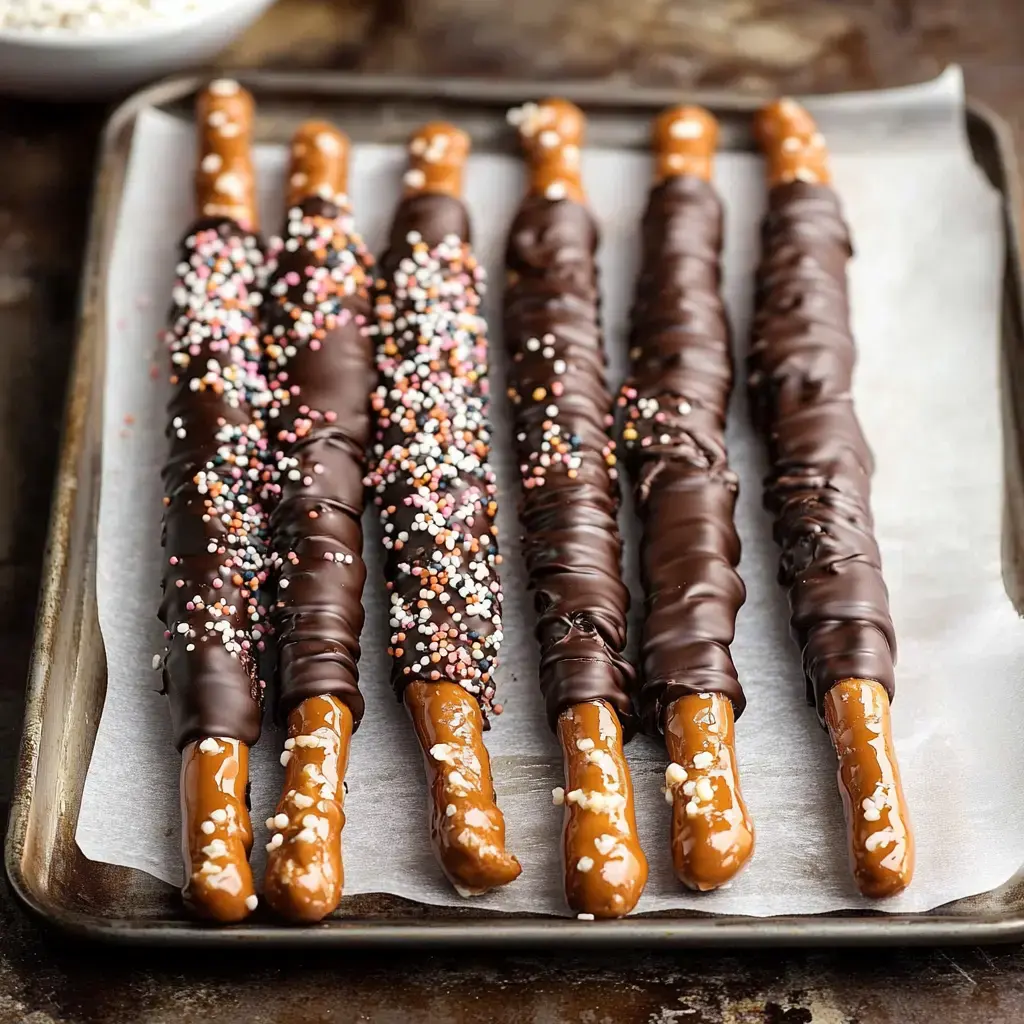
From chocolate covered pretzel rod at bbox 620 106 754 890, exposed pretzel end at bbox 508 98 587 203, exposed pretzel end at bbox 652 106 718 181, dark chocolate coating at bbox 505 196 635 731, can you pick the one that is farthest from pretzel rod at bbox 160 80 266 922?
exposed pretzel end at bbox 652 106 718 181

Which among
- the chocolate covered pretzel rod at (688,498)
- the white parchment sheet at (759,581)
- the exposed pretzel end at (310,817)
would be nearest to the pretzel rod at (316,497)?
the exposed pretzel end at (310,817)

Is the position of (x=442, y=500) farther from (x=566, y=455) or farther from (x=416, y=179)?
(x=416, y=179)

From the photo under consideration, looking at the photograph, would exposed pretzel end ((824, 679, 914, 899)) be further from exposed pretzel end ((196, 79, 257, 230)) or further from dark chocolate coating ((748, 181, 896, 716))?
exposed pretzel end ((196, 79, 257, 230))

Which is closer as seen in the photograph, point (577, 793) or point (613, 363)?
point (577, 793)

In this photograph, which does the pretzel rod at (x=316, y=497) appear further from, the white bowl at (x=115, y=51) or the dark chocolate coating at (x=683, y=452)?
the dark chocolate coating at (x=683, y=452)

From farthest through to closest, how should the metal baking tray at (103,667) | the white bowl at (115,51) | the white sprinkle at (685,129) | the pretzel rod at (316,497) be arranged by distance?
1. the white sprinkle at (685,129)
2. the white bowl at (115,51)
3. the pretzel rod at (316,497)
4. the metal baking tray at (103,667)

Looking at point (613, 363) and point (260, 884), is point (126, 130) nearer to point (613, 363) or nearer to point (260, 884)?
point (613, 363)

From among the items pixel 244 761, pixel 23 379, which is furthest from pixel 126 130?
pixel 244 761
